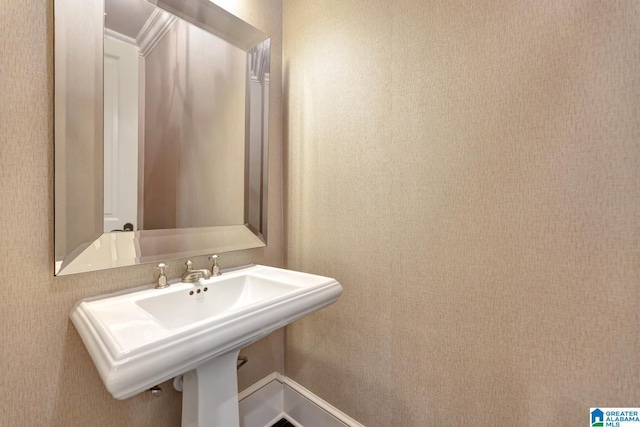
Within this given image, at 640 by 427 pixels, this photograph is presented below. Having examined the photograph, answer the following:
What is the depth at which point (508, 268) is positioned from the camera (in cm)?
83

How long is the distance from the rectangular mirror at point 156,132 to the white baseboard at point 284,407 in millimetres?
738

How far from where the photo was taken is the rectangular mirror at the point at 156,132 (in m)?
0.81

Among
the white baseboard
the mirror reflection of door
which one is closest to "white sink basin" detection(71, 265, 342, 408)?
the mirror reflection of door

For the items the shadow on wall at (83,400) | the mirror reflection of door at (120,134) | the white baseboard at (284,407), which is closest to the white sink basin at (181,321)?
the shadow on wall at (83,400)

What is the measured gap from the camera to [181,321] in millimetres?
944

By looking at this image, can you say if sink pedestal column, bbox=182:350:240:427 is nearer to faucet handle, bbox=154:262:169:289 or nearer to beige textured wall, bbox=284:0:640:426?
faucet handle, bbox=154:262:169:289

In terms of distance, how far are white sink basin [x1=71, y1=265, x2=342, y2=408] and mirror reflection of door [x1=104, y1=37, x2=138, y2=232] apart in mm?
276

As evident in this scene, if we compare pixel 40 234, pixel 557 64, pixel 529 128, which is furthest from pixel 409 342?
pixel 40 234

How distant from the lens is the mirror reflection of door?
88 cm

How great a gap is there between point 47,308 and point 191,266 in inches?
15.6

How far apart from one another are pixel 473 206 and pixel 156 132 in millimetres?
1131

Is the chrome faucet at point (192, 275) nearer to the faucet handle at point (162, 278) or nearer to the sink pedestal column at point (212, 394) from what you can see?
the faucet handle at point (162, 278)

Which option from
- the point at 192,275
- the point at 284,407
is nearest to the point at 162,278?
the point at 192,275

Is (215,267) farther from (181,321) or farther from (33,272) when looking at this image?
(33,272)
